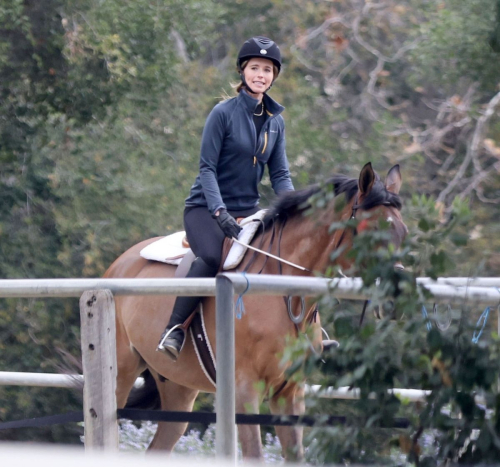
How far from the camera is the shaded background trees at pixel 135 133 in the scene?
33.4 ft

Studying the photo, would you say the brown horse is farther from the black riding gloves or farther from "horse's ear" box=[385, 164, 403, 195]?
the black riding gloves

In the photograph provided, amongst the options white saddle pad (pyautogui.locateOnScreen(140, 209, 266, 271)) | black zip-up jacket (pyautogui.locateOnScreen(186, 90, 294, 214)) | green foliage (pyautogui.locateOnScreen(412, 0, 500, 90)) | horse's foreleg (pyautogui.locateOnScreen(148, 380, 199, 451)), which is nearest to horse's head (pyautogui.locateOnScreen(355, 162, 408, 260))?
white saddle pad (pyautogui.locateOnScreen(140, 209, 266, 271))

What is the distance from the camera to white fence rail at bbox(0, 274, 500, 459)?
2.75m

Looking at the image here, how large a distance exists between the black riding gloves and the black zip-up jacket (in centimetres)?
4

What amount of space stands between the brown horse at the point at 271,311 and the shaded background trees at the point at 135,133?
4.73m

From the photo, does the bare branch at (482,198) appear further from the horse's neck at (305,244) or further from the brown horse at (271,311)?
the horse's neck at (305,244)

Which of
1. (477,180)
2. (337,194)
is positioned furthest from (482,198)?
(337,194)

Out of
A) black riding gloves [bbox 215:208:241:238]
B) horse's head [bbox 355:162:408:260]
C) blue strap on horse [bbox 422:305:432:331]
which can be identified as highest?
horse's head [bbox 355:162:408:260]

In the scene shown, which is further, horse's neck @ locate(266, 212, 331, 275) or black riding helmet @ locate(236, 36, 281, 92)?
black riding helmet @ locate(236, 36, 281, 92)

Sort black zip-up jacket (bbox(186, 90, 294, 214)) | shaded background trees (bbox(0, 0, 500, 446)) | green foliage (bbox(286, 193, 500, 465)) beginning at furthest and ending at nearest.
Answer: shaded background trees (bbox(0, 0, 500, 446)) < black zip-up jacket (bbox(186, 90, 294, 214)) < green foliage (bbox(286, 193, 500, 465))

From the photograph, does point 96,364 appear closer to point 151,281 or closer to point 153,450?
point 151,281

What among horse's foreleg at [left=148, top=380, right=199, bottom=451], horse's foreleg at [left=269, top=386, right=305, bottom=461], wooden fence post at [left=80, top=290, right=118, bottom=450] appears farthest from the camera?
horse's foreleg at [left=148, top=380, right=199, bottom=451]

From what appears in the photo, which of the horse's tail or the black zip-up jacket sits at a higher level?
the black zip-up jacket

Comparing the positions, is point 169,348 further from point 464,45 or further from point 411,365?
point 464,45
